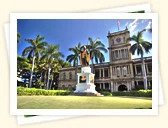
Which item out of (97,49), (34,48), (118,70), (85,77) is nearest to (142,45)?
(118,70)

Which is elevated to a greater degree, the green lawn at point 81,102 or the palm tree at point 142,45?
the palm tree at point 142,45

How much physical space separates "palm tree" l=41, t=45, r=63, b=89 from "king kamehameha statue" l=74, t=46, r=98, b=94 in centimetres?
28

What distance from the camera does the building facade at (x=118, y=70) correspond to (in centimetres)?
809

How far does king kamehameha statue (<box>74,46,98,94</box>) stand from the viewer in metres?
8.15

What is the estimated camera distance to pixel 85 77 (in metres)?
8.12

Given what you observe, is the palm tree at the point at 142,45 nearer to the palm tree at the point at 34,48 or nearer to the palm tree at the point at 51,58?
the palm tree at the point at 51,58

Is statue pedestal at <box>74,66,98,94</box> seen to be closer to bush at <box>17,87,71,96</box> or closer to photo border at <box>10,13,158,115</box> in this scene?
bush at <box>17,87,71,96</box>

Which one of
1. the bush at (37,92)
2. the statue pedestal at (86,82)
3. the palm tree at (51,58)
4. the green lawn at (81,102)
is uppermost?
the palm tree at (51,58)

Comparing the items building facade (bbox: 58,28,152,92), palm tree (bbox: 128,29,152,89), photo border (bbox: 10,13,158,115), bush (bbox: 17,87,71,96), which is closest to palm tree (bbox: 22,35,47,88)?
bush (bbox: 17,87,71,96)

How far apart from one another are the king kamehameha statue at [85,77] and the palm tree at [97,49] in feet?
0.21

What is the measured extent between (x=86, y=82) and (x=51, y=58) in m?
0.51
